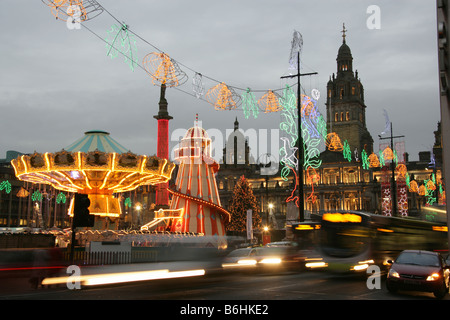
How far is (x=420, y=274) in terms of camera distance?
1383 cm

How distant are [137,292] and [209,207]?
28.6m

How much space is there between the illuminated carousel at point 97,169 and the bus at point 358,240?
52.6ft

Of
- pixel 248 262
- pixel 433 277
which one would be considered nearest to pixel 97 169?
pixel 248 262

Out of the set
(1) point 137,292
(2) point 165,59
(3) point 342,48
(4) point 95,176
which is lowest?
(1) point 137,292

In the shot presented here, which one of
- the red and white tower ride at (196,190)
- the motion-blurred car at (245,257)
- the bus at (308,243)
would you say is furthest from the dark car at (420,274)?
the red and white tower ride at (196,190)

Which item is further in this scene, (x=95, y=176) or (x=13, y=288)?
(x=95, y=176)

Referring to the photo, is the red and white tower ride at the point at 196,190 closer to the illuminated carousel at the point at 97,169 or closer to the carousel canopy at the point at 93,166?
the illuminated carousel at the point at 97,169

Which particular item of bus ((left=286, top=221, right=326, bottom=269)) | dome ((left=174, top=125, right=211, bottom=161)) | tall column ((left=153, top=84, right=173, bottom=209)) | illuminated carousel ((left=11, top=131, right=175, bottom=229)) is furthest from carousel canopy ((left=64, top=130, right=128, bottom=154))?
bus ((left=286, top=221, right=326, bottom=269))

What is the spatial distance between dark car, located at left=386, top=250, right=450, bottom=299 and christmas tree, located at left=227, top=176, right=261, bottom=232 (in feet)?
162

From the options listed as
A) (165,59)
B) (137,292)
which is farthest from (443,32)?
(137,292)

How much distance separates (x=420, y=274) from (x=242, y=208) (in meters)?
52.1

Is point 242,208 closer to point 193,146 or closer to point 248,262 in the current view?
point 193,146

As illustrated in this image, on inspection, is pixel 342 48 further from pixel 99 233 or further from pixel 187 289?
pixel 187 289

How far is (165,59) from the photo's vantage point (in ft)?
60.6
